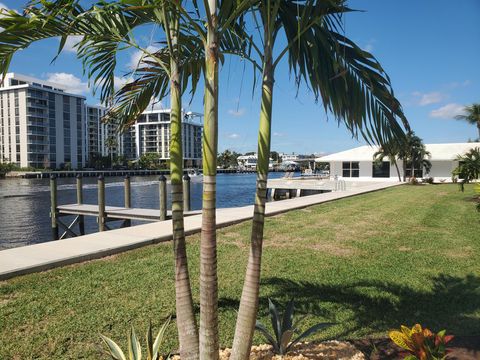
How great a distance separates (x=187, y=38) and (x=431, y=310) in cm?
434

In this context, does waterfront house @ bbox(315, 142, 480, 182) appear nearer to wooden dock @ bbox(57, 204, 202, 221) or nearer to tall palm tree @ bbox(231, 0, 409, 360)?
wooden dock @ bbox(57, 204, 202, 221)

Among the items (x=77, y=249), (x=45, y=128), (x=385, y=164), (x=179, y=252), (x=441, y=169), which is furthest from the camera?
(x=45, y=128)

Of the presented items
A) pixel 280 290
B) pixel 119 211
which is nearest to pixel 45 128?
pixel 119 211

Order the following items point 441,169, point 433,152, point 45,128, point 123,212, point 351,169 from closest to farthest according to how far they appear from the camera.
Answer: point 123,212 < point 441,169 < point 433,152 < point 351,169 < point 45,128

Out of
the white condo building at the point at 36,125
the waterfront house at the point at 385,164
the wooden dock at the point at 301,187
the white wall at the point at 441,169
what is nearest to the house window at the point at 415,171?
the waterfront house at the point at 385,164

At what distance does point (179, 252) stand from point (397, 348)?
2.35m

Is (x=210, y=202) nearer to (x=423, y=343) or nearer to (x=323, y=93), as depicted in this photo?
(x=323, y=93)

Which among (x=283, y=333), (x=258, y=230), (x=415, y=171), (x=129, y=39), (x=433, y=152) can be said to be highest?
(x=433, y=152)

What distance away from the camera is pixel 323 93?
3.06 meters

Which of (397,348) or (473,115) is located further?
(473,115)

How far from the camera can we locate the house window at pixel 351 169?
45.8 m

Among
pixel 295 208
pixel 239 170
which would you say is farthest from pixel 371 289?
pixel 239 170

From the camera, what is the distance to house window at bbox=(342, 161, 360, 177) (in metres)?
45.8

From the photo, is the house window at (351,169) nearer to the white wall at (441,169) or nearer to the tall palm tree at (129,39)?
the white wall at (441,169)
